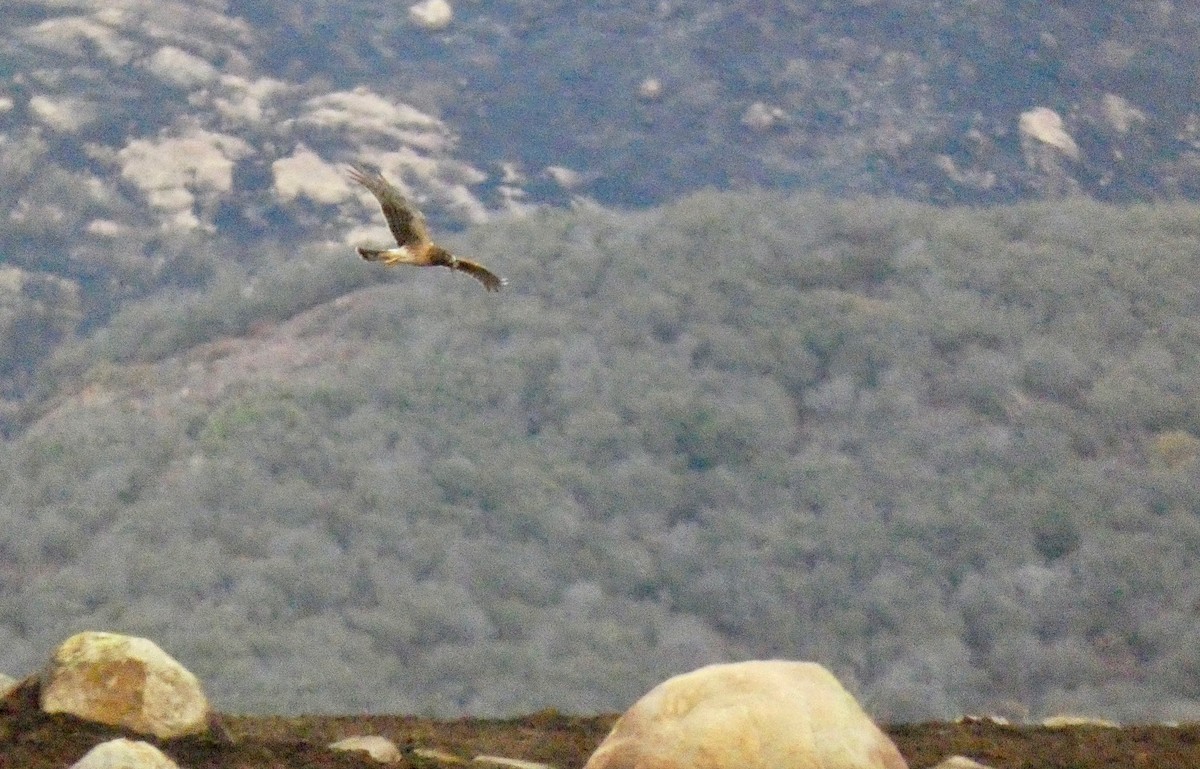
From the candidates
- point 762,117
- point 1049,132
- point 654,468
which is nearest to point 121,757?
point 654,468

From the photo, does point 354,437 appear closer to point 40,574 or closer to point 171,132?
point 40,574

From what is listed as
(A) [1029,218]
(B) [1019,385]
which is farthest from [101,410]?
Answer: (A) [1029,218]

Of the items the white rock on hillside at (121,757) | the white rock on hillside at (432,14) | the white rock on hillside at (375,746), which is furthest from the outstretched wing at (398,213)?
the white rock on hillside at (432,14)

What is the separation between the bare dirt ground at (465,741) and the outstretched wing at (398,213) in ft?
7.74

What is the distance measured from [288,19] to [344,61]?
2901mm

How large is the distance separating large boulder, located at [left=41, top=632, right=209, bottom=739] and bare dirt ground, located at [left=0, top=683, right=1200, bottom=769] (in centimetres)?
9

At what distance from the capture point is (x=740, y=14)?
185 feet

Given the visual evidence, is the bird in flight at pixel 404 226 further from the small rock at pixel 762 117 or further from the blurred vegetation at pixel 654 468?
the small rock at pixel 762 117

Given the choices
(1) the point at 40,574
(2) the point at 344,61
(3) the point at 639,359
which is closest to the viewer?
(1) the point at 40,574

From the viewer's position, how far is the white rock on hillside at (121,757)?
6.86 metres

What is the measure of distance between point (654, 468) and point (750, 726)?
1682 centimetres

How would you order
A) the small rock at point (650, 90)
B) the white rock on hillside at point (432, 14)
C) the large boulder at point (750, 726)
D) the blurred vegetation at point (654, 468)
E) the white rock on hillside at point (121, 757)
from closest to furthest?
the white rock on hillside at point (121, 757) → the large boulder at point (750, 726) → the blurred vegetation at point (654, 468) → the small rock at point (650, 90) → the white rock on hillside at point (432, 14)

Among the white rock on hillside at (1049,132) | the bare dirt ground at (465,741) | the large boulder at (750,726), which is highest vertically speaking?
the large boulder at (750,726)

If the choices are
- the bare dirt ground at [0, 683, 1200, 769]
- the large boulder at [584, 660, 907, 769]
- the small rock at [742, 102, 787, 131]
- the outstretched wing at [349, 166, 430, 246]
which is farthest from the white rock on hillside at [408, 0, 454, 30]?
the large boulder at [584, 660, 907, 769]
